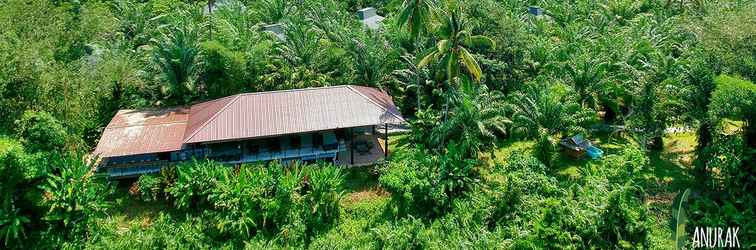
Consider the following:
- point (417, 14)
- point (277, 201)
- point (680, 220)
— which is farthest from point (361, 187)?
point (680, 220)

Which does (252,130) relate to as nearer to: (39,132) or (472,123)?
(39,132)

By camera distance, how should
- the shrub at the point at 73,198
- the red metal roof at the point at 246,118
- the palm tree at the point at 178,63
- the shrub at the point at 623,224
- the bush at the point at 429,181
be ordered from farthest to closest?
the palm tree at the point at 178,63, the red metal roof at the point at 246,118, the bush at the point at 429,181, the shrub at the point at 73,198, the shrub at the point at 623,224

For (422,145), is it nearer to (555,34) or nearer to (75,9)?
(555,34)

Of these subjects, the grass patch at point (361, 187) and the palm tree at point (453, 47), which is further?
the palm tree at point (453, 47)

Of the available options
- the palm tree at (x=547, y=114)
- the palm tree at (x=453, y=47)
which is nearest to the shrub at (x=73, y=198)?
the palm tree at (x=453, y=47)

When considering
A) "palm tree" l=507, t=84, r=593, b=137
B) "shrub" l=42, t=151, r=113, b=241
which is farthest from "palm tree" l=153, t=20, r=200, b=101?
"palm tree" l=507, t=84, r=593, b=137

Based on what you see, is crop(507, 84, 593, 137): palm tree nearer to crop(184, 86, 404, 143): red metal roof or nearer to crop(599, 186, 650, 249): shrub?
crop(599, 186, 650, 249): shrub

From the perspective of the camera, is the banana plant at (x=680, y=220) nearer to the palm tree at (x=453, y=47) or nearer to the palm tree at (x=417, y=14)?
the palm tree at (x=453, y=47)

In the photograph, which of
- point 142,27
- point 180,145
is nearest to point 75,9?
point 142,27
